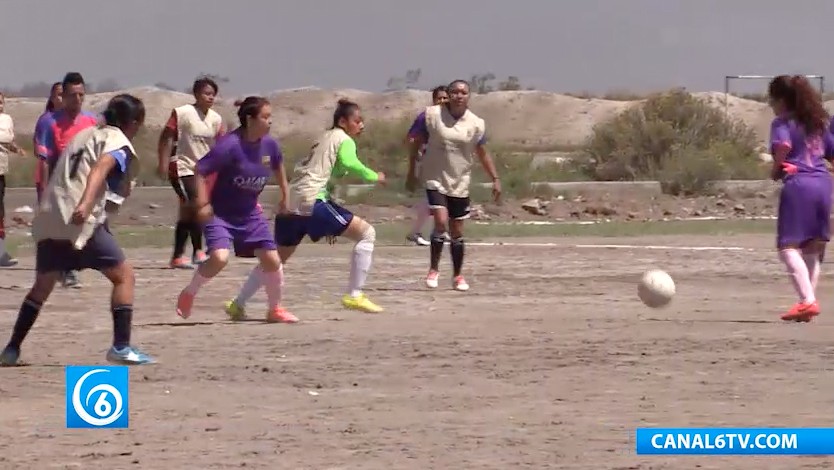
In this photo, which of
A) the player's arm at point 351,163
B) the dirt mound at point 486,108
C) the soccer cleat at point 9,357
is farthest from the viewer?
the dirt mound at point 486,108

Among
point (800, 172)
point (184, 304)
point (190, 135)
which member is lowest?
point (184, 304)

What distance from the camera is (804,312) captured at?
1256cm

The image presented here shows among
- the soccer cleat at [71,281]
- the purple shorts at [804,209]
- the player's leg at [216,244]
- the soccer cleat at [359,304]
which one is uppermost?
the purple shorts at [804,209]

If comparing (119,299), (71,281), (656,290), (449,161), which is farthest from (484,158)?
(119,299)

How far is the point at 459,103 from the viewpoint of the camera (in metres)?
15.4

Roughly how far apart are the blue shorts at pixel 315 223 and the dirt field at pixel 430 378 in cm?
61

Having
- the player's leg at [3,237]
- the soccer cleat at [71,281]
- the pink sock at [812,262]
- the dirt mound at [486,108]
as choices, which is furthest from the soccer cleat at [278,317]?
the dirt mound at [486,108]

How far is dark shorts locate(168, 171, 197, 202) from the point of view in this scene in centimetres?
1671

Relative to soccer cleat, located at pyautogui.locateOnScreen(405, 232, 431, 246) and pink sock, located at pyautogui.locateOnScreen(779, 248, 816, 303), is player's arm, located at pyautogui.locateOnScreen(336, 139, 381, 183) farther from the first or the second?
soccer cleat, located at pyautogui.locateOnScreen(405, 232, 431, 246)

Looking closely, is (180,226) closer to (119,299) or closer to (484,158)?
(484,158)

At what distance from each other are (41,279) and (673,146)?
90.0 ft

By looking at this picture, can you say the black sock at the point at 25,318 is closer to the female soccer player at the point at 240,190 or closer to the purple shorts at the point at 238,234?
the female soccer player at the point at 240,190

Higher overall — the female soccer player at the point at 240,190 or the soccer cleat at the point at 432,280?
the female soccer player at the point at 240,190

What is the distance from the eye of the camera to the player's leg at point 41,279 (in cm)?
1026
